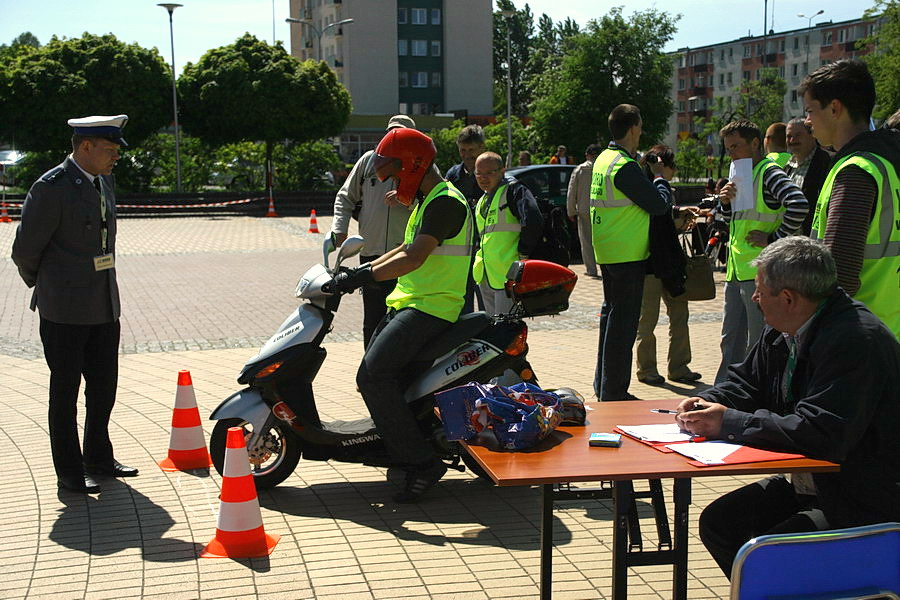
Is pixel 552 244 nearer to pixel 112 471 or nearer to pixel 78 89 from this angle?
pixel 112 471

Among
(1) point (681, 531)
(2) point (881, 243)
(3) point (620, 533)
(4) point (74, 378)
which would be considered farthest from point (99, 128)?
(2) point (881, 243)

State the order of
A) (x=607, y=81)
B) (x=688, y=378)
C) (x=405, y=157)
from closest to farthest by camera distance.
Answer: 1. (x=405, y=157)
2. (x=688, y=378)
3. (x=607, y=81)

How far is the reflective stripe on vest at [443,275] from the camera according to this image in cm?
522

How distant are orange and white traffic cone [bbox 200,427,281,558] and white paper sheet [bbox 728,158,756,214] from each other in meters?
3.89

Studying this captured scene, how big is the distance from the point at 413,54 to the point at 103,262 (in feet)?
250

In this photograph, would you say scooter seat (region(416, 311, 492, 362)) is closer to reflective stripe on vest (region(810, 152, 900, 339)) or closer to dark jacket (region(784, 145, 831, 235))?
reflective stripe on vest (region(810, 152, 900, 339))

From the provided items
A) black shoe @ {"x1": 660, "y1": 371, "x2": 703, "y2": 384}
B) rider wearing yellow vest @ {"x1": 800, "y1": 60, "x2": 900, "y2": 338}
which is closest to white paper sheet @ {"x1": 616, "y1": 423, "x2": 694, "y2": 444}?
rider wearing yellow vest @ {"x1": 800, "y1": 60, "x2": 900, "y2": 338}

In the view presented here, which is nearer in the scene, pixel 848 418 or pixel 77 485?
pixel 848 418

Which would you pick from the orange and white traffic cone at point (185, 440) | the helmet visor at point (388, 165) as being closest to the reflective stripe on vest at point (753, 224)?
the helmet visor at point (388, 165)

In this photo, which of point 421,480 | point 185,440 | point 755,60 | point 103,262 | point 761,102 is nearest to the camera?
point 421,480

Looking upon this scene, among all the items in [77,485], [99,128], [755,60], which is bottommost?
[77,485]

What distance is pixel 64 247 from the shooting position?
5.46 m

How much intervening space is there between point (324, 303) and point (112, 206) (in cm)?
149

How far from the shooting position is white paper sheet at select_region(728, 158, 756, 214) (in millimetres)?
6754
